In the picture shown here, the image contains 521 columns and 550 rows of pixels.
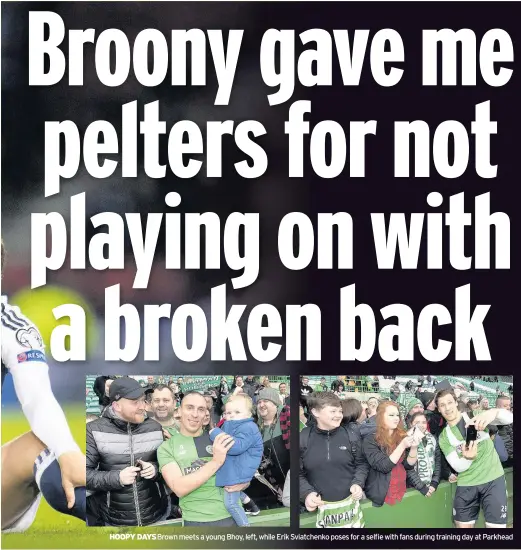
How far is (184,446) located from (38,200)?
166 cm

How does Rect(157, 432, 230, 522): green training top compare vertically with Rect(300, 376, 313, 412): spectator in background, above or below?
below

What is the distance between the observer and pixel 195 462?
599 cm

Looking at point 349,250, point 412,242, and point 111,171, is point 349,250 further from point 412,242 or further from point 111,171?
point 111,171

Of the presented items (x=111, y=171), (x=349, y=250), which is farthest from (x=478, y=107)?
(x=111, y=171)

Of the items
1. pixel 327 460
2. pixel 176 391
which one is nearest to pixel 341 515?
pixel 327 460

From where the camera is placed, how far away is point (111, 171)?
612 cm

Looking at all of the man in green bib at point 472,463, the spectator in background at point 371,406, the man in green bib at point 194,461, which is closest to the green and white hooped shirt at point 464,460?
the man in green bib at point 472,463

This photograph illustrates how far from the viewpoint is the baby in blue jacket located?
5992 millimetres

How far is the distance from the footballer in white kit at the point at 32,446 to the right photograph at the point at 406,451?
54.2 inches

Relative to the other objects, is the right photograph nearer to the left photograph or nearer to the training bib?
the training bib

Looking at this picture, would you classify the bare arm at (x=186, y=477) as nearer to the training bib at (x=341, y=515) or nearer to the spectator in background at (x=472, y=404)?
the training bib at (x=341, y=515)

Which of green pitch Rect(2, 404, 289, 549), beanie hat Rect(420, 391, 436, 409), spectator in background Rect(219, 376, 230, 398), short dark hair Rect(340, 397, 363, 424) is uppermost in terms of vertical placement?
spectator in background Rect(219, 376, 230, 398)

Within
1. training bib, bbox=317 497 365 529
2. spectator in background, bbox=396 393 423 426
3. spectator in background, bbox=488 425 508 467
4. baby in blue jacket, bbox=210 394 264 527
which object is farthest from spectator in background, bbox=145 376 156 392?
spectator in background, bbox=488 425 508 467

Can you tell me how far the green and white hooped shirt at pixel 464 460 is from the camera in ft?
20.0
